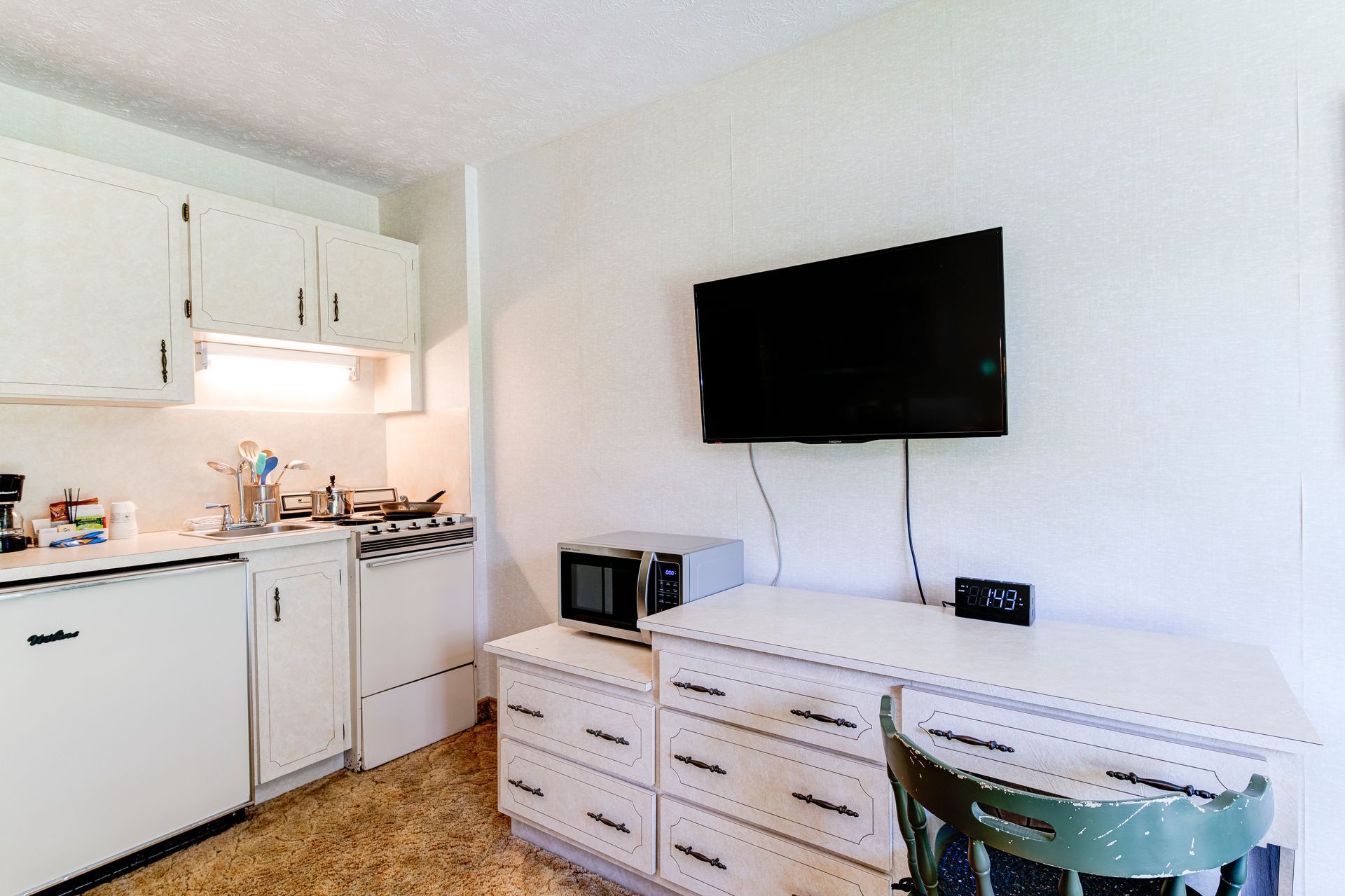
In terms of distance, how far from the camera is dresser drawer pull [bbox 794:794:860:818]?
158 centimetres

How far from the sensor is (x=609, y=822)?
200 cm

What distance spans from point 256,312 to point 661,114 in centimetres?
187

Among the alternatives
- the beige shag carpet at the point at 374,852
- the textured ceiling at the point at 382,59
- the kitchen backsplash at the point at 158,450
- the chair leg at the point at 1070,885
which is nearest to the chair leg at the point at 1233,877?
the chair leg at the point at 1070,885

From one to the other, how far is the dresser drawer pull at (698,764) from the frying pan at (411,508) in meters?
1.86

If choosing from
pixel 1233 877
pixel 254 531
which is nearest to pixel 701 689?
pixel 1233 877

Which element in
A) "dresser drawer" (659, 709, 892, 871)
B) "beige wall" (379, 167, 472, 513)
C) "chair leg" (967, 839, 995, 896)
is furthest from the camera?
"beige wall" (379, 167, 472, 513)

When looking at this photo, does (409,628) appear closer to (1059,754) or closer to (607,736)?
(607,736)

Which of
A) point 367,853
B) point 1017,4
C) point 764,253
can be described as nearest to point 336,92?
point 764,253

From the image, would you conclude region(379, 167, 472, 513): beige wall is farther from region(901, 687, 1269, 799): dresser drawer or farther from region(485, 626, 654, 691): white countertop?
region(901, 687, 1269, 799): dresser drawer

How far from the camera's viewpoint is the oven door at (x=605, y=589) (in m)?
2.22

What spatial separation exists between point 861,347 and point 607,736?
4.51 feet

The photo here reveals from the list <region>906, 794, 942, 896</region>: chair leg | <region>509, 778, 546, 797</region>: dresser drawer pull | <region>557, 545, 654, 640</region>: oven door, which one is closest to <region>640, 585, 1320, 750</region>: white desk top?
<region>557, 545, 654, 640</region>: oven door

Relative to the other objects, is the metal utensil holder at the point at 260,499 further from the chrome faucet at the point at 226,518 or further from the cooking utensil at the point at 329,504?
the cooking utensil at the point at 329,504

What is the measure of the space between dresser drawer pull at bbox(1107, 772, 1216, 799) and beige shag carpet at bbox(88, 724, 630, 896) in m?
1.44
